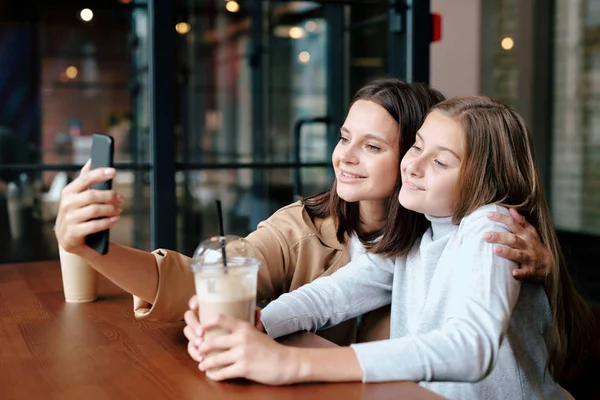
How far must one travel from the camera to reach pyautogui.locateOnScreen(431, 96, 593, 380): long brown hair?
1408mm

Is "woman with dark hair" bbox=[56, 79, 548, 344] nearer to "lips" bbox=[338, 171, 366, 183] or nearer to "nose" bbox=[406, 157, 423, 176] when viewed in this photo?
"lips" bbox=[338, 171, 366, 183]

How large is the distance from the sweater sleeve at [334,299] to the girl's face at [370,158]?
6.3 inches

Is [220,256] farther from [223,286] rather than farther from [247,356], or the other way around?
[247,356]

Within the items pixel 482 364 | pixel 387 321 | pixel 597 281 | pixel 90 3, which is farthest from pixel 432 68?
pixel 482 364

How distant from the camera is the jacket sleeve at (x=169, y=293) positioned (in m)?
1.44

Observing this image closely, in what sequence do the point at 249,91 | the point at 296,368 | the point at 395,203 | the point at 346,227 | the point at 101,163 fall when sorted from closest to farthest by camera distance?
the point at 296,368, the point at 101,163, the point at 395,203, the point at 346,227, the point at 249,91

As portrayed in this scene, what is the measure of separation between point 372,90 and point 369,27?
197 cm

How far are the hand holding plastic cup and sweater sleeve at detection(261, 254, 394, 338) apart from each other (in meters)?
0.25

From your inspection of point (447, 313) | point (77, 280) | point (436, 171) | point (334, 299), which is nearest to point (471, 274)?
point (447, 313)

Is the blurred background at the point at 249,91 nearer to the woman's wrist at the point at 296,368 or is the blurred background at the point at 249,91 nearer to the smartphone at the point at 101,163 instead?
the smartphone at the point at 101,163

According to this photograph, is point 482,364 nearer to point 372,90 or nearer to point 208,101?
point 372,90

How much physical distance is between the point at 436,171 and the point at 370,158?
286 mm

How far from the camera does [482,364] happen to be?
3.64 feet

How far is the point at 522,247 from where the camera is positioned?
1.31 m
